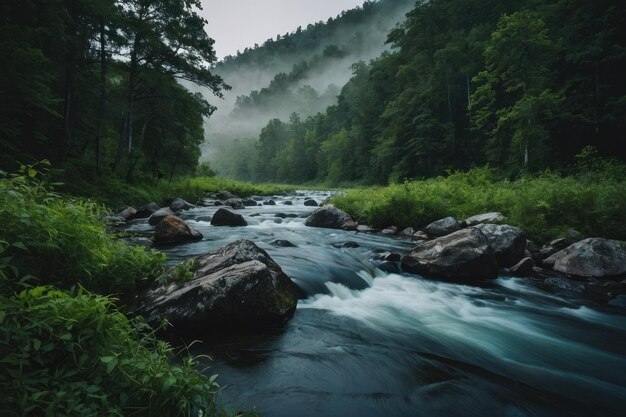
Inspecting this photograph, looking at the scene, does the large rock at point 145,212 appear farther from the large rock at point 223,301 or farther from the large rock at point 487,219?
the large rock at point 487,219

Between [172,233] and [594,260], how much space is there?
429 inches

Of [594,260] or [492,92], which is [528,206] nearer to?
[594,260]

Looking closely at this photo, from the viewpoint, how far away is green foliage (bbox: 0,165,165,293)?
2.88 meters

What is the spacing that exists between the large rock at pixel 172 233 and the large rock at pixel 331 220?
17.8 feet

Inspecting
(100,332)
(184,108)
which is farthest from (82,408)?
(184,108)

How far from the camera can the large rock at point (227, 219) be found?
44.9 ft

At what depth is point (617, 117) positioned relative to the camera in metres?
21.7

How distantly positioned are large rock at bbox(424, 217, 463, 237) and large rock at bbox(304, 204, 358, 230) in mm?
3078

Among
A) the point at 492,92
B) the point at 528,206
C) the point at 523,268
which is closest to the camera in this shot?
the point at 523,268

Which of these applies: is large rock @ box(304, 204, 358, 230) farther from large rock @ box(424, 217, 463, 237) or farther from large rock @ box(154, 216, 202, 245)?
large rock @ box(154, 216, 202, 245)

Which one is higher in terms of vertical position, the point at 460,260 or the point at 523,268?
the point at 460,260

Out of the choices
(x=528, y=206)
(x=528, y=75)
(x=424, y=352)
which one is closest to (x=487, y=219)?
(x=528, y=206)

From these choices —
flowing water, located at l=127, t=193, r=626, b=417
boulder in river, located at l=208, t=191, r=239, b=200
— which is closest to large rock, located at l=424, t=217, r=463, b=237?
flowing water, located at l=127, t=193, r=626, b=417

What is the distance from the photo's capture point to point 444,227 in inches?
452
